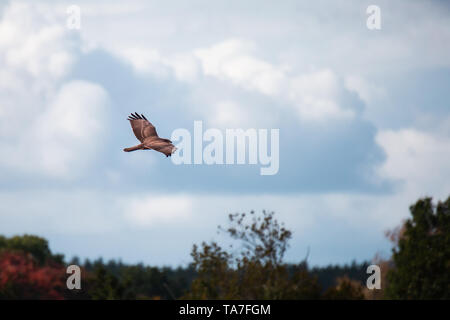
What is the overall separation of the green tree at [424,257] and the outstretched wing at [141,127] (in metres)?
26.0

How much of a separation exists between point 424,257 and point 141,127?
26316mm

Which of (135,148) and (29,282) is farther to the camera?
(29,282)

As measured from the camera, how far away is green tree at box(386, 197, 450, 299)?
3164cm

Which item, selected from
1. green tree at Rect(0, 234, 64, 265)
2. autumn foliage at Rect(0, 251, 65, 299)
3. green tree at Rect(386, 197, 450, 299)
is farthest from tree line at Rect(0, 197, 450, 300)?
green tree at Rect(0, 234, 64, 265)

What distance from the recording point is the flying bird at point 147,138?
8.17 meters

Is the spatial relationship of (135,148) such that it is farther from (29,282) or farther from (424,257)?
(29,282)

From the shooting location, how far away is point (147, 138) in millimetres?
8562

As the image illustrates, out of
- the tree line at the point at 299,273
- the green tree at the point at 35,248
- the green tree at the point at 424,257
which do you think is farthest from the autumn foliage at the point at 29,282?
the green tree at the point at 424,257

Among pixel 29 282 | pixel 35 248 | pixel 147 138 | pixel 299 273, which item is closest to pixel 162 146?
pixel 147 138

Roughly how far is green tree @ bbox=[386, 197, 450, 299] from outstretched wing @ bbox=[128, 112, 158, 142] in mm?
25986

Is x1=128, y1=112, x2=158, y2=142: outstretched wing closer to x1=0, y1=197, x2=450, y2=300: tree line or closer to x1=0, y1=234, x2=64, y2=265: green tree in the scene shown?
x1=0, y1=197, x2=450, y2=300: tree line

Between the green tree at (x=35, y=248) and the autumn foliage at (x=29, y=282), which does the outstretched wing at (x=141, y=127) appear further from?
the green tree at (x=35, y=248)
